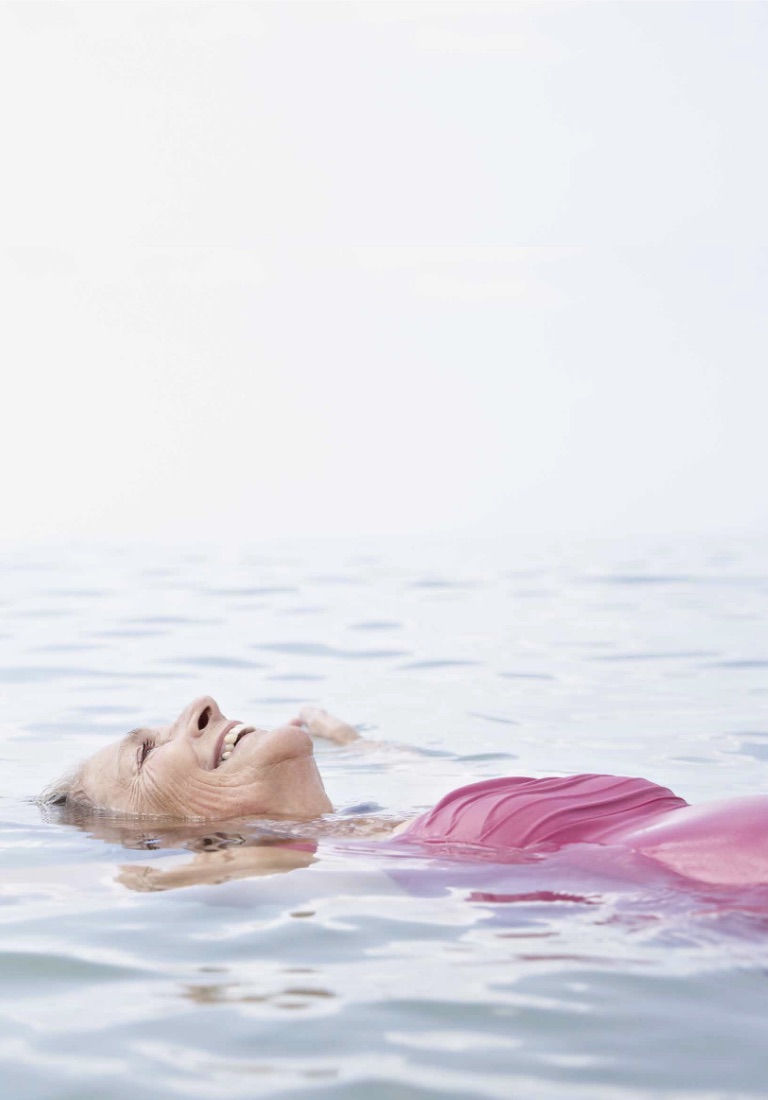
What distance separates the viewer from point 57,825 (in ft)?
13.9

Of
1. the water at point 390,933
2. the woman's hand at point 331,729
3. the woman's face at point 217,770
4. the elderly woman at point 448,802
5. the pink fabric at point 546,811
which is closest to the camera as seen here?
the water at point 390,933

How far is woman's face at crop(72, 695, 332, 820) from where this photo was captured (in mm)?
3938

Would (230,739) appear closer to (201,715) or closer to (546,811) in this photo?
(201,715)

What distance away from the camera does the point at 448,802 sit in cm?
364

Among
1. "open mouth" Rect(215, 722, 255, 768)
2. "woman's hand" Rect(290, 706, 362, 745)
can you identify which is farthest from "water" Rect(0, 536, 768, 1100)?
"open mouth" Rect(215, 722, 255, 768)

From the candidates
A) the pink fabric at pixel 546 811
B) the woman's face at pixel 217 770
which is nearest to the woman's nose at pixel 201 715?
the woman's face at pixel 217 770

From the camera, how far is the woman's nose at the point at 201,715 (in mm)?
3969

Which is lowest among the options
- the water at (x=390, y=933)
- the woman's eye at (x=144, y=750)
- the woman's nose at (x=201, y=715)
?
the water at (x=390, y=933)

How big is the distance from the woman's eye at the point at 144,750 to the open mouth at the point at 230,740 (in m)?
0.27

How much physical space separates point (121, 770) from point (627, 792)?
1.63 meters

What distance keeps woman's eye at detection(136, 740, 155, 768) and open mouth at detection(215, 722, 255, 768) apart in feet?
0.88

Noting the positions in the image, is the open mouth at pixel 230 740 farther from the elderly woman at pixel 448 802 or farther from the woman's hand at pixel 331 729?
the woman's hand at pixel 331 729

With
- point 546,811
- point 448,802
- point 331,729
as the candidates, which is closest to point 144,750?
point 448,802

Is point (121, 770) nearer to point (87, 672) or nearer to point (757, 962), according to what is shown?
point (757, 962)
